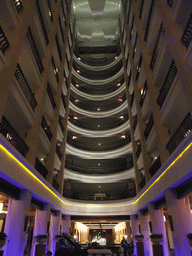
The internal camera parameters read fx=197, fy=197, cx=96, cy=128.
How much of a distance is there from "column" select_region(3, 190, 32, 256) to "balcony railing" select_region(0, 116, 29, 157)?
7.36 ft

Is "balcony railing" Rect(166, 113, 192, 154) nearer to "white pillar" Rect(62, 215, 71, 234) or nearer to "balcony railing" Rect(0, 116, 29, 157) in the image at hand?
"balcony railing" Rect(0, 116, 29, 157)

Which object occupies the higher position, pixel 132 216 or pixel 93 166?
pixel 93 166

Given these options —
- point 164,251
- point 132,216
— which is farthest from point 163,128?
point 132,216

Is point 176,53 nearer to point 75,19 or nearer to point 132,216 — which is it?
point 132,216

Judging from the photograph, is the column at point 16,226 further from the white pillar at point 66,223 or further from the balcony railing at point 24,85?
the white pillar at point 66,223

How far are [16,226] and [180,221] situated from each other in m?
7.27

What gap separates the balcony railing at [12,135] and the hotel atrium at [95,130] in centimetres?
5

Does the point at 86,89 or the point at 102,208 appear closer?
the point at 102,208

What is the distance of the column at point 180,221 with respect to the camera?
8086 millimetres

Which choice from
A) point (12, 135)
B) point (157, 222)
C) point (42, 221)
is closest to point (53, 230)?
point (42, 221)

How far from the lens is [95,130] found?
2702 cm

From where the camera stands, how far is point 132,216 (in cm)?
2025

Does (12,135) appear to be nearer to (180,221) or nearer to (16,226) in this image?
(16,226)

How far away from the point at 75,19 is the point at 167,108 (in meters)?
29.6
